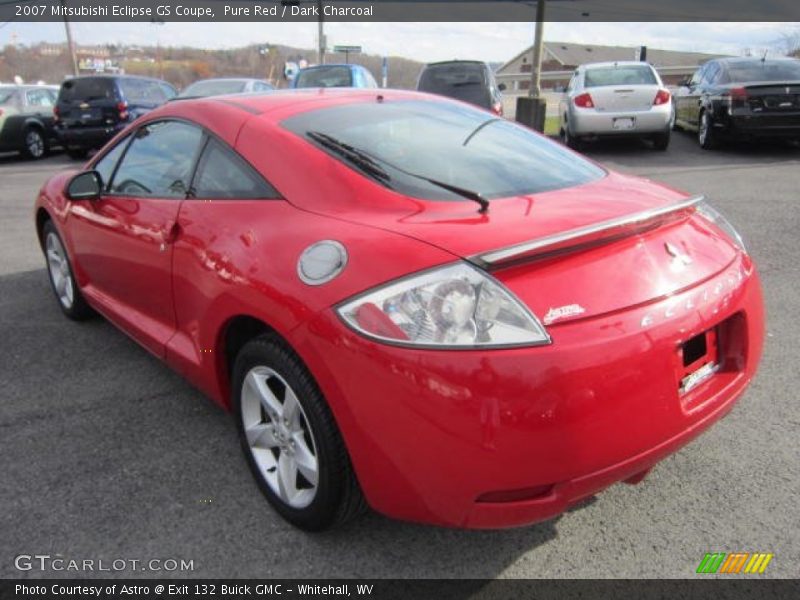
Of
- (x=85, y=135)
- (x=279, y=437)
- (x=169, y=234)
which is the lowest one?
(x=85, y=135)

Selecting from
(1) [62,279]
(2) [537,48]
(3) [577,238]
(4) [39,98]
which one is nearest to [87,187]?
(1) [62,279]

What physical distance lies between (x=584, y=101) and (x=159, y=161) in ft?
30.5

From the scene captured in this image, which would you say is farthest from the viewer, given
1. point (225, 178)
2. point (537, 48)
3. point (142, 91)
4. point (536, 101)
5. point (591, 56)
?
point (591, 56)

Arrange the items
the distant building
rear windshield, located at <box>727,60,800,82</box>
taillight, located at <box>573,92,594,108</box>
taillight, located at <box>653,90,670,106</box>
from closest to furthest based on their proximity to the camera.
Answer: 1. rear windshield, located at <box>727,60,800,82</box>
2. taillight, located at <box>653,90,670,106</box>
3. taillight, located at <box>573,92,594,108</box>
4. the distant building

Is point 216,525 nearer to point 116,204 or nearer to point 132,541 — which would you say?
point 132,541

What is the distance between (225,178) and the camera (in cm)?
255

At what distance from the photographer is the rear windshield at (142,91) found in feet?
42.1

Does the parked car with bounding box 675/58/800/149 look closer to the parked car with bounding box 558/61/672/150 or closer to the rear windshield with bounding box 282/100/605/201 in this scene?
the parked car with bounding box 558/61/672/150

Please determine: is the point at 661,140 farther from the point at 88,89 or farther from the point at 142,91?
the point at 88,89

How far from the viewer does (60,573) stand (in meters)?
2.09

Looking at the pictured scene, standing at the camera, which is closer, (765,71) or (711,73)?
(765,71)

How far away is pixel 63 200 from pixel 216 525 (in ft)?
8.36

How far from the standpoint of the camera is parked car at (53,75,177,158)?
12.6 m

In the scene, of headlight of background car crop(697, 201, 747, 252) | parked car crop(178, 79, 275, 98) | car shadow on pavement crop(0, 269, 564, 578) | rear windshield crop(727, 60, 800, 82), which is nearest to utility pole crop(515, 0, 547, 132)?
rear windshield crop(727, 60, 800, 82)
